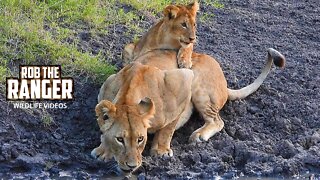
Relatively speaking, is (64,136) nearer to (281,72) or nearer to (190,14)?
(190,14)

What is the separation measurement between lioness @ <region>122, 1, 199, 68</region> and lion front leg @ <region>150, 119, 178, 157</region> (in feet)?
3.12

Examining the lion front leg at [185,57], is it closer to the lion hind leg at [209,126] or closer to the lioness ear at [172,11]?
the lioness ear at [172,11]

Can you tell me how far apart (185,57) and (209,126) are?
72cm

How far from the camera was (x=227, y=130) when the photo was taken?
997 cm

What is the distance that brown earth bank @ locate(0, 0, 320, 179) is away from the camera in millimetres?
9031

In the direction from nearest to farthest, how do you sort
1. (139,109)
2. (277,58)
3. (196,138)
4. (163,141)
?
1. (139,109)
2. (163,141)
3. (196,138)
4. (277,58)

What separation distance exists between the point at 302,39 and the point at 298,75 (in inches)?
53.4

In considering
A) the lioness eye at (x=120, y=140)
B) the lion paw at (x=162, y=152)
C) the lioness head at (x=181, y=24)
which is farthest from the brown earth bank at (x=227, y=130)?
the lioness head at (x=181, y=24)

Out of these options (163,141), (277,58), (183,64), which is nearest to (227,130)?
(183,64)

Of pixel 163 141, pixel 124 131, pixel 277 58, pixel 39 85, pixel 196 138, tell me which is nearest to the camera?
pixel 124 131

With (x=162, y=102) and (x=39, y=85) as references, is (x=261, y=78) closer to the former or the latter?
(x=162, y=102)

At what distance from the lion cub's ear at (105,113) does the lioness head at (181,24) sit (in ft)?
6.15

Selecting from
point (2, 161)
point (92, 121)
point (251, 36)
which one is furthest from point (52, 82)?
point (251, 36)

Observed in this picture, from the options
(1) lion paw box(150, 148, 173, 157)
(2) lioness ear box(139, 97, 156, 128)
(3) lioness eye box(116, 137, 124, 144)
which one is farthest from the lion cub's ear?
(1) lion paw box(150, 148, 173, 157)
